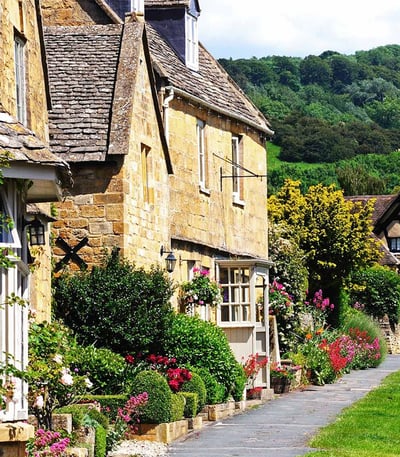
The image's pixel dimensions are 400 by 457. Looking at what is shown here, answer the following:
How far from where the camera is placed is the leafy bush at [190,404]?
19953mm

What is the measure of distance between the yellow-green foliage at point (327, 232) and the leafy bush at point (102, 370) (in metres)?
24.9

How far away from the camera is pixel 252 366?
2605 centimetres

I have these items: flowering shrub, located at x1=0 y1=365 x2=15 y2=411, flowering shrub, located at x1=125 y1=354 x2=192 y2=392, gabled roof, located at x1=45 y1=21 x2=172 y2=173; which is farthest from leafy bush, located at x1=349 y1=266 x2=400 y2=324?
flowering shrub, located at x1=0 y1=365 x2=15 y2=411

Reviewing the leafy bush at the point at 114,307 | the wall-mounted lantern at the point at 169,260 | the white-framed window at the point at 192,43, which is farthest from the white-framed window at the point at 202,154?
the leafy bush at the point at 114,307

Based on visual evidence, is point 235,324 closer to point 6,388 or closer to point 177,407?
point 177,407

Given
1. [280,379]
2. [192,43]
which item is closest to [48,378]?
[280,379]

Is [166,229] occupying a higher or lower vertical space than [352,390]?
higher

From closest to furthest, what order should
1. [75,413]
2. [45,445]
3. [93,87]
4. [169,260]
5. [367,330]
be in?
1. [45,445]
2. [75,413]
3. [93,87]
4. [169,260]
5. [367,330]

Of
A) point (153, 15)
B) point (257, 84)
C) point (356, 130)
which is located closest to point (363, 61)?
point (257, 84)

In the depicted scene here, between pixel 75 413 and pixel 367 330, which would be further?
pixel 367 330

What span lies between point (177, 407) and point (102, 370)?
5.29ft

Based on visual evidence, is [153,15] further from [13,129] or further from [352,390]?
[13,129]

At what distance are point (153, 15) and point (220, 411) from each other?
39.2ft

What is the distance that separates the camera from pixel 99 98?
896 inches
